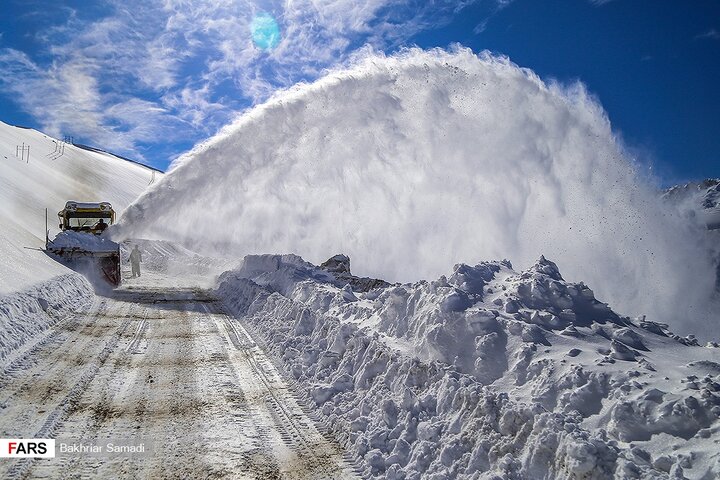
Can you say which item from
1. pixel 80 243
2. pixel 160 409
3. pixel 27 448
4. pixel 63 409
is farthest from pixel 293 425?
pixel 80 243

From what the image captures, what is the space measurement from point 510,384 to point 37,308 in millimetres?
9883

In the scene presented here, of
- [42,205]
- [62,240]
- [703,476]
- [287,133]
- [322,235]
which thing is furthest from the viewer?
[42,205]

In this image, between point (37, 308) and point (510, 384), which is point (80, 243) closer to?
point (37, 308)

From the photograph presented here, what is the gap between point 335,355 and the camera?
24.8 ft

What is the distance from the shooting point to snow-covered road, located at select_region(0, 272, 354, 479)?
4.61 m

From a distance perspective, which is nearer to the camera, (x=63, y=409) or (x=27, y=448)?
(x=27, y=448)

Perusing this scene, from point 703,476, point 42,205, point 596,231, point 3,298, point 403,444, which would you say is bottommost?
point 403,444

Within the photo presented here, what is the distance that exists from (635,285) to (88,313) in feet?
56.3

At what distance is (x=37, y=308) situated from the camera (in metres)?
10.0

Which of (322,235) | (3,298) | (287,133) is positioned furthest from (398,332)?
(322,235)

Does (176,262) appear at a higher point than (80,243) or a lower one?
lower

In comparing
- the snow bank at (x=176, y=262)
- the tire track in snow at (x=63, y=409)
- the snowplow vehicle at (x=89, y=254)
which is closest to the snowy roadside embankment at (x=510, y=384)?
the tire track in snow at (x=63, y=409)

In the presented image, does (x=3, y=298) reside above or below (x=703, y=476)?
above

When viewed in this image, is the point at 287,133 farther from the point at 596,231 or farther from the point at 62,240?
the point at 596,231
